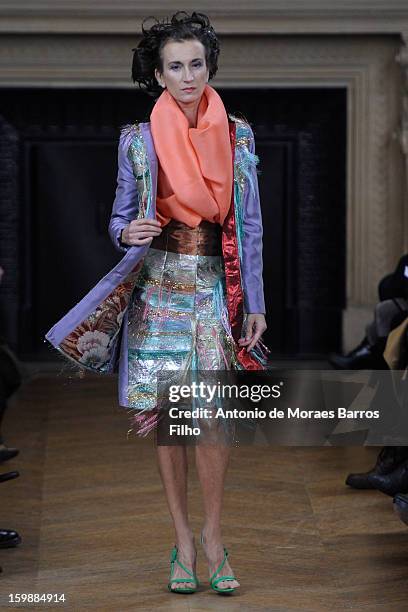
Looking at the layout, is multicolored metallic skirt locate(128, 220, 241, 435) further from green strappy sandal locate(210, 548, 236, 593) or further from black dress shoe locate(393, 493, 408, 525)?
black dress shoe locate(393, 493, 408, 525)

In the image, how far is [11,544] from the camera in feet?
13.4

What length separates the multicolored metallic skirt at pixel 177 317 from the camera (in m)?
3.54

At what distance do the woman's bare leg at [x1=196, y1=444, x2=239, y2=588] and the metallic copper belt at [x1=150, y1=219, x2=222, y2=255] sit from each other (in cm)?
56

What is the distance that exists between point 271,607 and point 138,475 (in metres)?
1.99

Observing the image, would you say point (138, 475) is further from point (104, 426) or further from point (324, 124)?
point (324, 124)

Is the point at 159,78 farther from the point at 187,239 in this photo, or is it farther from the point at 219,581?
the point at 219,581

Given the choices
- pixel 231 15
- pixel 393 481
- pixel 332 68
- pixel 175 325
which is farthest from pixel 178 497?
pixel 332 68

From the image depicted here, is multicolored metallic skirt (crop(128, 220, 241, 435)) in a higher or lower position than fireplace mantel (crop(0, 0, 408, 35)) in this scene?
lower

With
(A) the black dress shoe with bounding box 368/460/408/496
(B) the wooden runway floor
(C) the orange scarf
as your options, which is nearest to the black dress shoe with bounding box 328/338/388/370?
(B) the wooden runway floor

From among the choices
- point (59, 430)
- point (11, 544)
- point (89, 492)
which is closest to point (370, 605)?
point (11, 544)

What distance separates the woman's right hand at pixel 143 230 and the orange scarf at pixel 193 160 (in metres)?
0.13

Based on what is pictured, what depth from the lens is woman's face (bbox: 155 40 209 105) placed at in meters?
3.49

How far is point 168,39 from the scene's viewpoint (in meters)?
3.51

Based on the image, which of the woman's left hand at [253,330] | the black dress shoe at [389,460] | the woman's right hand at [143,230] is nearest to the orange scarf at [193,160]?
the woman's right hand at [143,230]
